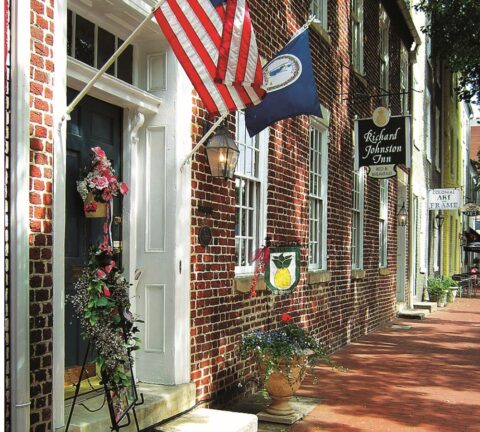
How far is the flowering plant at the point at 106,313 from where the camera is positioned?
4.15 m

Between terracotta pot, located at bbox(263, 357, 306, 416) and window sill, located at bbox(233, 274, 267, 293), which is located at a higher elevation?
window sill, located at bbox(233, 274, 267, 293)

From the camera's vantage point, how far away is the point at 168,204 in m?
5.75

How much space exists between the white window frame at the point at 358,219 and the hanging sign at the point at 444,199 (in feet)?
26.5

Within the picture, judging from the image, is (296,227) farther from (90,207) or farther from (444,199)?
(444,199)

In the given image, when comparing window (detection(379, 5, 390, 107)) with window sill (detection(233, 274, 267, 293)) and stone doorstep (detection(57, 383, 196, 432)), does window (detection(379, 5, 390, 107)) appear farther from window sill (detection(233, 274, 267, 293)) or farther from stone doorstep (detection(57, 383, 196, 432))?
stone doorstep (detection(57, 383, 196, 432))

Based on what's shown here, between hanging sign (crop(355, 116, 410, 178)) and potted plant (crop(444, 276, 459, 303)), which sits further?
potted plant (crop(444, 276, 459, 303))

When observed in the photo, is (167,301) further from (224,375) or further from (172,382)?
(224,375)

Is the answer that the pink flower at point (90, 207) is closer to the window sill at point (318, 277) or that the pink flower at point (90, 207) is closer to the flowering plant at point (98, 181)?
the flowering plant at point (98, 181)

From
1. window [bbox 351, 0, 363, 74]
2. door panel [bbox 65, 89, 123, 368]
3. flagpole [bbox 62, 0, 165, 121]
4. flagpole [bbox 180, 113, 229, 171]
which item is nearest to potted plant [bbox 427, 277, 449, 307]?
window [bbox 351, 0, 363, 74]

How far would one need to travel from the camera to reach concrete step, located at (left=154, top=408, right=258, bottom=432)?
5172 millimetres

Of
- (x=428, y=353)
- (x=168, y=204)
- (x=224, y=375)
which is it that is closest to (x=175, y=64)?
(x=168, y=204)

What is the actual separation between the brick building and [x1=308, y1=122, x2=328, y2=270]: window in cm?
3

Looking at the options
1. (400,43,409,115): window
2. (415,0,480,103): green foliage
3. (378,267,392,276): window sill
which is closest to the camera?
(378,267,392,276): window sill

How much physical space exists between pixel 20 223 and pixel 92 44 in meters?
1.92
